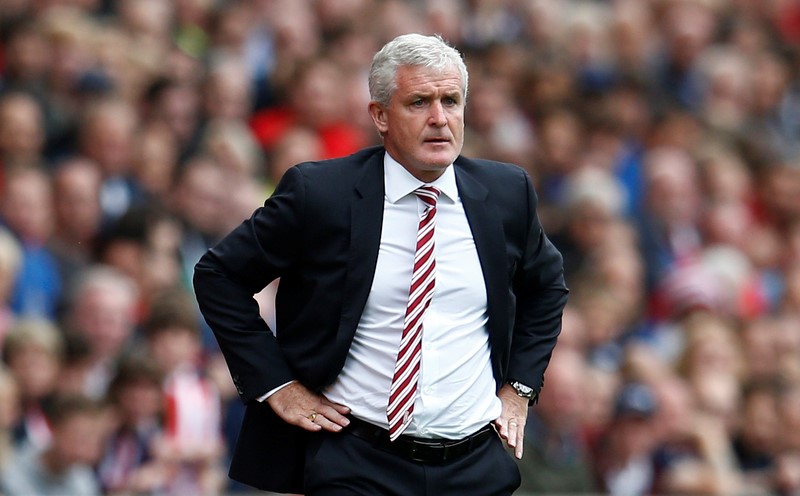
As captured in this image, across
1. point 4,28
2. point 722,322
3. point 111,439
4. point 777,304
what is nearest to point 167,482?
point 111,439

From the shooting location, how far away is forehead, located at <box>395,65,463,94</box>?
16.2 ft

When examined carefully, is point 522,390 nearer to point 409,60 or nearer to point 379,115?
point 379,115

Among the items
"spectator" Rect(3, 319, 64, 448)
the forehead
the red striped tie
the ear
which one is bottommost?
"spectator" Rect(3, 319, 64, 448)

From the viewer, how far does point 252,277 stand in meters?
4.98

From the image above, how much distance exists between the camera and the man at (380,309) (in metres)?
4.93

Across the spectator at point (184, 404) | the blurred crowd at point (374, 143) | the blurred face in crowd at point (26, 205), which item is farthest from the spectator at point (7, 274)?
the spectator at point (184, 404)

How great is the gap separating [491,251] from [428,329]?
0.32 m

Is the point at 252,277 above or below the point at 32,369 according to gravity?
above

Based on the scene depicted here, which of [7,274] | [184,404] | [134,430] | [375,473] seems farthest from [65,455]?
[375,473]

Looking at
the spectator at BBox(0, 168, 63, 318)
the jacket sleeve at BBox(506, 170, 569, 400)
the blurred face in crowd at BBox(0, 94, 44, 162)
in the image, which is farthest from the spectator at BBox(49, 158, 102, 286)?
the jacket sleeve at BBox(506, 170, 569, 400)

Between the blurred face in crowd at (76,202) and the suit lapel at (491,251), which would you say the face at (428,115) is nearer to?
the suit lapel at (491,251)

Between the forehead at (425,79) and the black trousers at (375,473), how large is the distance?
110cm

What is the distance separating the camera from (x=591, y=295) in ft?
33.6

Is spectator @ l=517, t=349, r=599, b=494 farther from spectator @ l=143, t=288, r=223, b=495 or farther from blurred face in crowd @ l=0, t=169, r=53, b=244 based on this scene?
blurred face in crowd @ l=0, t=169, r=53, b=244
